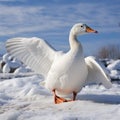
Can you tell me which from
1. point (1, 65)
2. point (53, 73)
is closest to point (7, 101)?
point (53, 73)

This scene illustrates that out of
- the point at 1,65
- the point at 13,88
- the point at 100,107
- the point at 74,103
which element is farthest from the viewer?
the point at 1,65

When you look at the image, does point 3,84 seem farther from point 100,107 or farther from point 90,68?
point 100,107

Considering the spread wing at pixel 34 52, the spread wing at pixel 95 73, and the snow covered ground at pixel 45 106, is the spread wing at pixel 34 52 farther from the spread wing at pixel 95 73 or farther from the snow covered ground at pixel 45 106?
the spread wing at pixel 95 73

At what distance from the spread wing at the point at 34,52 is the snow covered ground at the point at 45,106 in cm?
60

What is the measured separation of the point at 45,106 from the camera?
7016 mm

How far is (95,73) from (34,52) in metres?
1.37

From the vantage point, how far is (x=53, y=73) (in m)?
7.54

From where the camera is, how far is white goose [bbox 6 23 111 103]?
7336 mm

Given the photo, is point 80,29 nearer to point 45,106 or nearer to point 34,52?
point 34,52

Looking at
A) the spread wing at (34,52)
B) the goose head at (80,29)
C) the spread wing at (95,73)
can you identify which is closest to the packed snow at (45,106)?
the spread wing at (95,73)

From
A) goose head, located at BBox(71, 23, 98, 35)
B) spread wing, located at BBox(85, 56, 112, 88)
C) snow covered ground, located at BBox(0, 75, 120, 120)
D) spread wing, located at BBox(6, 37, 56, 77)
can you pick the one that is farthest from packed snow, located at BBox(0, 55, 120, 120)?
goose head, located at BBox(71, 23, 98, 35)

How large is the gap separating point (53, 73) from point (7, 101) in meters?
1.15

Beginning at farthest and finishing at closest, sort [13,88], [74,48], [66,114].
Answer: [13,88] → [74,48] → [66,114]

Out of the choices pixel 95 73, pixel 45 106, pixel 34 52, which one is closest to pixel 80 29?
pixel 95 73
